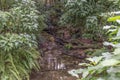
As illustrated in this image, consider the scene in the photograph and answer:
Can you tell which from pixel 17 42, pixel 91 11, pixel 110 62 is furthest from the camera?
pixel 91 11

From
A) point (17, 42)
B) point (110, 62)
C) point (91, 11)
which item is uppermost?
point (110, 62)

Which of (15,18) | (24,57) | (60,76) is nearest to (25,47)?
(24,57)

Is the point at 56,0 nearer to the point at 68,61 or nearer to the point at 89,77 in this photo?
the point at 68,61

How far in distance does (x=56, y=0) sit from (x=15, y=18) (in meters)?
2.93

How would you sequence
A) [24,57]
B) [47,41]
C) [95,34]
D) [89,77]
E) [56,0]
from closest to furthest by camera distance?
[89,77], [24,57], [95,34], [47,41], [56,0]

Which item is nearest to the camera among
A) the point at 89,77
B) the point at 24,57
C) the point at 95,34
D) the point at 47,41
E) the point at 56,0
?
the point at 89,77

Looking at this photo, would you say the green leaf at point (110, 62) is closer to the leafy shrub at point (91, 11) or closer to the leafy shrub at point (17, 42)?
the leafy shrub at point (17, 42)

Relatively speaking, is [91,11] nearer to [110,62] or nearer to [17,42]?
[17,42]

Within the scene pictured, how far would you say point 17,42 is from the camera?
348cm

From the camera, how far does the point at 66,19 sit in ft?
16.6

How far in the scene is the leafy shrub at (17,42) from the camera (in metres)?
3.48

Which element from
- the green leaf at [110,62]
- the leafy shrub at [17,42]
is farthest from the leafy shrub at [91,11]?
the green leaf at [110,62]

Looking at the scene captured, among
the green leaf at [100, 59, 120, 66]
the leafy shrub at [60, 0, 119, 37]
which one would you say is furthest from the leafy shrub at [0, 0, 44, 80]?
the green leaf at [100, 59, 120, 66]

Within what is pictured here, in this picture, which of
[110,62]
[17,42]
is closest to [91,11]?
[17,42]
